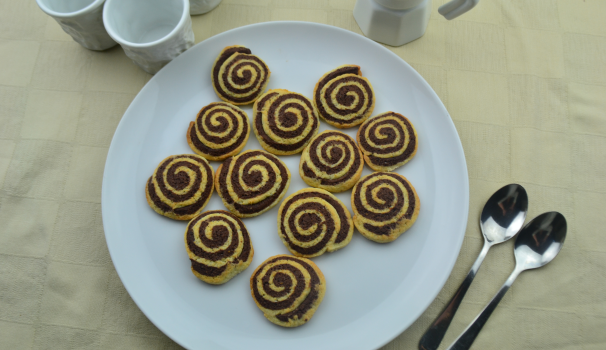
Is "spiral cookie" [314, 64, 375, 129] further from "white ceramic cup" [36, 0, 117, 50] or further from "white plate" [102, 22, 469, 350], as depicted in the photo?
"white ceramic cup" [36, 0, 117, 50]

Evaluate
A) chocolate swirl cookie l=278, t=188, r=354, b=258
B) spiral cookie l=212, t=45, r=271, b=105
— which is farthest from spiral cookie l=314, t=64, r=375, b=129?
chocolate swirl cookie l=278, t=188, r=354, b=258

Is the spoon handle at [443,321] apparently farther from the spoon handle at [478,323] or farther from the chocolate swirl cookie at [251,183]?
the chocolate swirl cookie at [251,183]

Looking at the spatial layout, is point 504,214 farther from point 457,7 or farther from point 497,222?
point 457,7

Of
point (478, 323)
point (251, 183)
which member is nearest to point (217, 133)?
point (251, 183)

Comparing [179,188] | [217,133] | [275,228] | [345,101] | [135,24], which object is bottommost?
[275,228]

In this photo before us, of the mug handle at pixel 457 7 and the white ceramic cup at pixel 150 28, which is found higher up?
the mug handle at pixel 457 7

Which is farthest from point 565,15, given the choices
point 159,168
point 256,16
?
point 159,168

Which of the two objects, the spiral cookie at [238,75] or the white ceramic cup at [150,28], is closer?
the white ceramic cup at [150,28]

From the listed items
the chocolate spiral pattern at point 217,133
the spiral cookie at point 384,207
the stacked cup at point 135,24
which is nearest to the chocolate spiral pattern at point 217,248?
the chocolate spiral pattern at point 217,133
